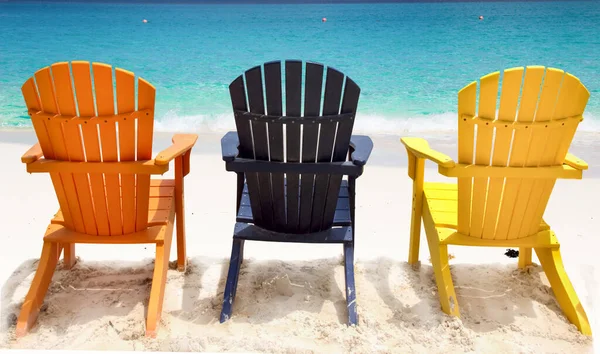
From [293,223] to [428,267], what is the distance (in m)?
0.90

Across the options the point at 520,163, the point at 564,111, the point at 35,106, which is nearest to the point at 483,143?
the point at 520,163

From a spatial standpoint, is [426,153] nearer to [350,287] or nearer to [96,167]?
[350,287]

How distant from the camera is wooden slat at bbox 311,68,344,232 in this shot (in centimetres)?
259

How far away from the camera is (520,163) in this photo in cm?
270

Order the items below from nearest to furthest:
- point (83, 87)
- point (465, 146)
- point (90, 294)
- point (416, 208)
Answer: point (83, 87), point (465, 146), point (90, 294), point (416, 208)

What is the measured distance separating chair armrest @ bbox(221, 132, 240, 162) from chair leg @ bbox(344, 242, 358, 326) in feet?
2.35

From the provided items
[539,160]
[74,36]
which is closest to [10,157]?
[539,160]

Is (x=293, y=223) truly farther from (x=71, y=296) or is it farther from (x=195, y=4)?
(x=195, y=4)

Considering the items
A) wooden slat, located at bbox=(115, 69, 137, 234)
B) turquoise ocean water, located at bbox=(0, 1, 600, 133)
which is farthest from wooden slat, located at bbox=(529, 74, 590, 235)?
turquoise ocean water, located at bbox=(0, 1, 600, 133)

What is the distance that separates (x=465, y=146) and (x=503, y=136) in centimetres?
17

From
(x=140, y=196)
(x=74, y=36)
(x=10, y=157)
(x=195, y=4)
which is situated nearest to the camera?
(x=140, y=196)

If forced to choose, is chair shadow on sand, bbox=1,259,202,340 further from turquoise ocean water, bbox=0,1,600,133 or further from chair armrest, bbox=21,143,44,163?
turquoise ocean water, bbox=0,1,600,133

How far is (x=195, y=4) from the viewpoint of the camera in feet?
110

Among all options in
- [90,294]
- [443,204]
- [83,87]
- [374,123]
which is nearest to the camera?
[83,87]
